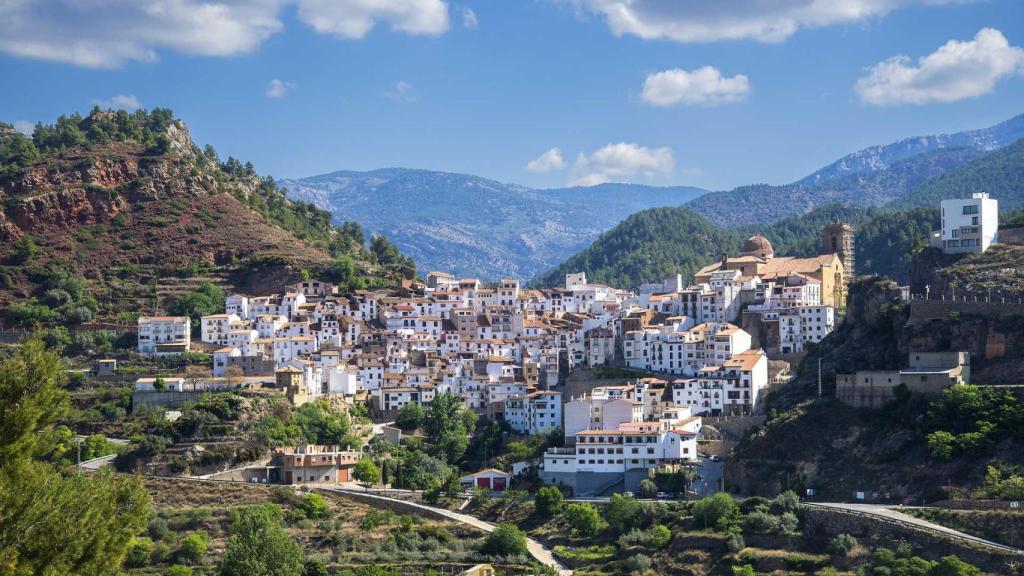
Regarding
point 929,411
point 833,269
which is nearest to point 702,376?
point 929,411

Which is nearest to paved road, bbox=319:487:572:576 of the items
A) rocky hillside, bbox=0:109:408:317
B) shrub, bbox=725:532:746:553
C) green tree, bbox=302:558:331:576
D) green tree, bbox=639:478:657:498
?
green tree, bbox=639:478:657:498

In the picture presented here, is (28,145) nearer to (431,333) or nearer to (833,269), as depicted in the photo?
(431,333)

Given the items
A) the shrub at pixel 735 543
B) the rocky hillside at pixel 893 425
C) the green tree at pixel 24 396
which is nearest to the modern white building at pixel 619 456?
the rocky hillside at pixel 893 425

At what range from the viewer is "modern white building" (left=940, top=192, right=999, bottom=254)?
51.8m

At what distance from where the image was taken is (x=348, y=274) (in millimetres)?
74312

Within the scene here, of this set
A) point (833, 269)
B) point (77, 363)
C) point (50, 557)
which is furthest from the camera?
point (833, 269)

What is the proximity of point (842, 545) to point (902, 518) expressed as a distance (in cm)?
210

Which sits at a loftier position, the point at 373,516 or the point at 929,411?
the point at 929,411

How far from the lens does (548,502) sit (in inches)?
1844

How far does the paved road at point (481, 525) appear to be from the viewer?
1704 inches

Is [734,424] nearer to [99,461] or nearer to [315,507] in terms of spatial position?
[315,507]

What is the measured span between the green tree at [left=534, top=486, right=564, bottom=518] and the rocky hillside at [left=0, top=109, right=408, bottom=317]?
31.4 metres

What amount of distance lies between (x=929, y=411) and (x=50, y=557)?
34.9m

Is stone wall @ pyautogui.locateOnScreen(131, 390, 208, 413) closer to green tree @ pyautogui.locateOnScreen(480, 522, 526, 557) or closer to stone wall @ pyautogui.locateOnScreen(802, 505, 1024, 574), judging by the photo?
green tree @ pyautogui.locateOnScreen(480, 522, 526, 557)
